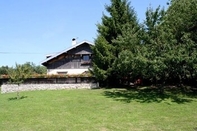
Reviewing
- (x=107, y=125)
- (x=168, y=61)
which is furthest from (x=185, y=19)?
(x=107, y=125)

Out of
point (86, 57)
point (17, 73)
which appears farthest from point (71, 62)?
point (17, 73)

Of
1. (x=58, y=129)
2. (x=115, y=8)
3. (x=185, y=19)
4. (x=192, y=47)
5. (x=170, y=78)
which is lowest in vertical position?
(x=58, y=129)

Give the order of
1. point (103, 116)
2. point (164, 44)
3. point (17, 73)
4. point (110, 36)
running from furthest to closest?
point (110, 36) → point (17, 73) → point (164, 44) → point (103, 116)

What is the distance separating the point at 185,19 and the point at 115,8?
976 centimetres

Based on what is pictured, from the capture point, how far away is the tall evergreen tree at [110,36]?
26.6m

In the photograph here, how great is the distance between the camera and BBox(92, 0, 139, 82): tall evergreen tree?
87.1 ft

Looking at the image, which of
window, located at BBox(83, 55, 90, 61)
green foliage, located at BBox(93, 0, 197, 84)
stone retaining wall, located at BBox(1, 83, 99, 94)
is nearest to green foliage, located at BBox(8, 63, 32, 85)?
stone retaining wall, located at BBox(1, 83, 99, 94)

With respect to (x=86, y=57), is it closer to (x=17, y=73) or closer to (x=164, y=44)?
(x=17, y=73)

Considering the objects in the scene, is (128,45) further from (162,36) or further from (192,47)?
(192,47)

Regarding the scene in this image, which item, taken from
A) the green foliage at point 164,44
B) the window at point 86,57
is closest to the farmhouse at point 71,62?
the window at point 86,57

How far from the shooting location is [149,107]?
15.6 m

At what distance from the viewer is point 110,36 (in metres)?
28.2

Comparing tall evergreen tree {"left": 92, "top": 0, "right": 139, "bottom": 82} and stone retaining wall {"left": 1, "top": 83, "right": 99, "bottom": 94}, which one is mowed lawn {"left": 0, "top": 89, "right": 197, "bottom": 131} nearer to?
tall evergreen tree {"left": 92, "top": 0, "right": 139, "bottom": 82}

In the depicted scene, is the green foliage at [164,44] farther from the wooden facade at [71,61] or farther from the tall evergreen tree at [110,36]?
the wooden facade at [71,61]
